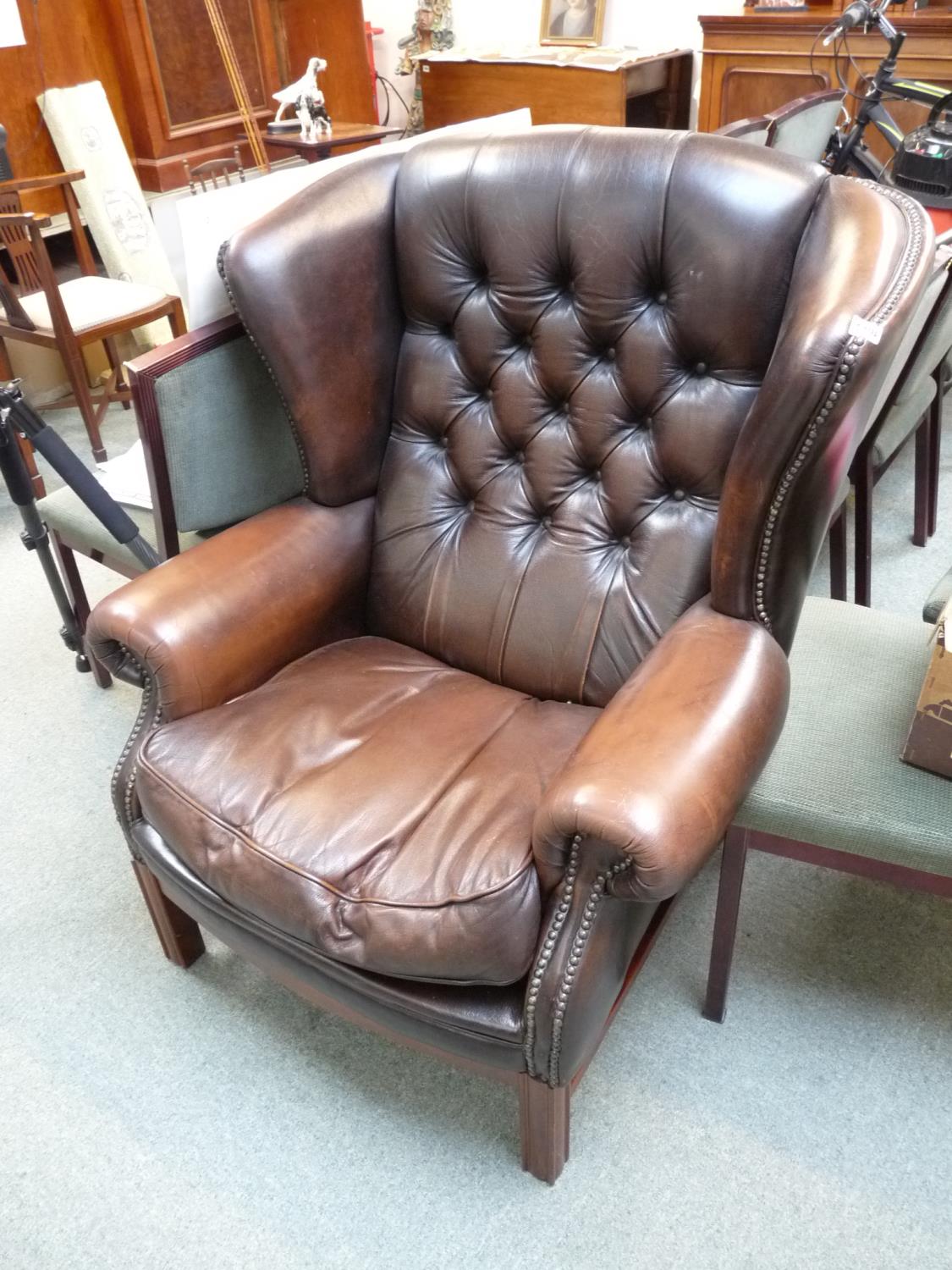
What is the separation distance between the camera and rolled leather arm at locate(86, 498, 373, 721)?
1.29 meters

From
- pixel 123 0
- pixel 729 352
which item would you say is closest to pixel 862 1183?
pixel 729 352

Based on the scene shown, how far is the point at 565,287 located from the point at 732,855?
2.58ft

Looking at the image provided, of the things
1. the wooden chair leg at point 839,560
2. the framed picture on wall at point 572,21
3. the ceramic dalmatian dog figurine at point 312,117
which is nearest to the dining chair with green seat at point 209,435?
the wooden chair leg at point 839,560

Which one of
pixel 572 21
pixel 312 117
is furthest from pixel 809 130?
pixel 572 21

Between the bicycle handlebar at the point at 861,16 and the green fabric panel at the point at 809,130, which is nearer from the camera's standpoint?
the green fabric panel at the point at 809,130

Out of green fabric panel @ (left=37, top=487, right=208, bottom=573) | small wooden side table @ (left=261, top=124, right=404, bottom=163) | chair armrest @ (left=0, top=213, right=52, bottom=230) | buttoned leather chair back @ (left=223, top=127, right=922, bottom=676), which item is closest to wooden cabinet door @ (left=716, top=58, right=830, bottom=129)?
small wooden side table @ (left=261, top=124, right=404, bottom=163)

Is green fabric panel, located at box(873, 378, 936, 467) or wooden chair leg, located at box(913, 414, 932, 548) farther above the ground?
green fabric panel, located at box(873, 378, 936, 467)

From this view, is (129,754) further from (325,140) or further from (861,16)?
(325,140)

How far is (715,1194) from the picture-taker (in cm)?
120

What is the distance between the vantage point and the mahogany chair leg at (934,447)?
2204 mm

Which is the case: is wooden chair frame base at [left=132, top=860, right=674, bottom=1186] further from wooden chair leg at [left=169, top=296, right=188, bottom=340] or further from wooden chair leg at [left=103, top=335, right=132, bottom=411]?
wooden chair leg at [left=103, top=335, right=132, bottom=411]

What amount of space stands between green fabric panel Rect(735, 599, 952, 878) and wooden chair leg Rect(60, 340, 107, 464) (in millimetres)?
2189

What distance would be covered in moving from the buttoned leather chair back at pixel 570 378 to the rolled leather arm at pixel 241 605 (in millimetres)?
56

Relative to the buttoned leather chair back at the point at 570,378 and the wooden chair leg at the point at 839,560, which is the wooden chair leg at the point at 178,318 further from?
the wooden chair leg at the point at 839,560
